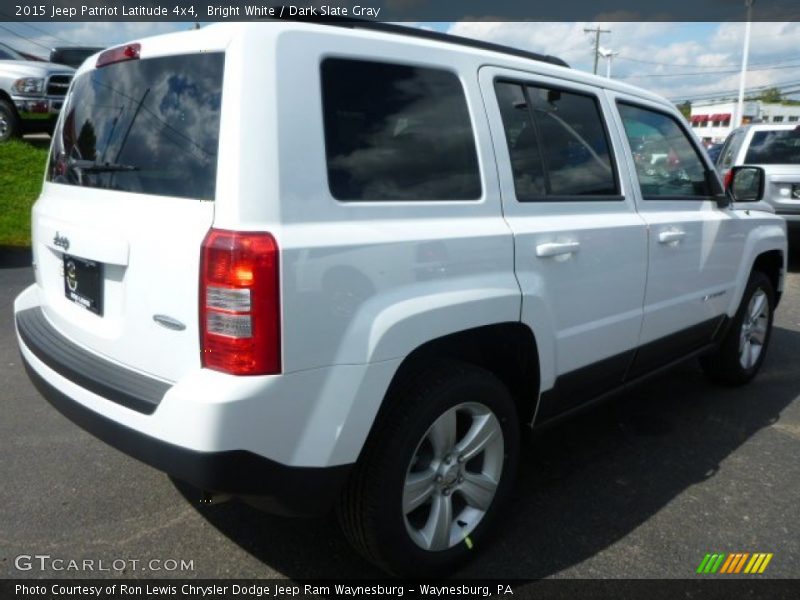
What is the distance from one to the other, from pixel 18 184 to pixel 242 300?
11.2 m

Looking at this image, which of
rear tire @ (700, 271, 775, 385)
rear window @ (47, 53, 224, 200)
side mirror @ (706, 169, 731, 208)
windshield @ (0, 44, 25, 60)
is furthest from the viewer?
windshield @ (0, 44, 25, 60)

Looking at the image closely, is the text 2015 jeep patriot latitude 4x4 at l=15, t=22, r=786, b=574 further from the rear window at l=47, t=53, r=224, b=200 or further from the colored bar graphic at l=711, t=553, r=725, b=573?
the colored bar graphic at l=711, t=553, r=725, b=573

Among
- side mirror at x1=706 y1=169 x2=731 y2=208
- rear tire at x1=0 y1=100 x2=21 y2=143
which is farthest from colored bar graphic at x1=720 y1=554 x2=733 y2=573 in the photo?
rear tire at x1=0 y1=100 x2=21 y2=143

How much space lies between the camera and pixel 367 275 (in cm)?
207

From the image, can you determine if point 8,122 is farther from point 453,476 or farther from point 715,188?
point 453,476

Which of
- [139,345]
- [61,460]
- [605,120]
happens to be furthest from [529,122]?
[61,460]

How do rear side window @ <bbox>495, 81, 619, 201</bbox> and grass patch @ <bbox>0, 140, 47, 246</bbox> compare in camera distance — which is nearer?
rear side window @ <bbox>495, 81, 619, 201</bbox>

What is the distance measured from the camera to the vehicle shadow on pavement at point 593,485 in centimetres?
268

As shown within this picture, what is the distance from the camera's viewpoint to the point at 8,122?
11039 mm

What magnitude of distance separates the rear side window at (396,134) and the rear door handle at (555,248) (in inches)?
14.2

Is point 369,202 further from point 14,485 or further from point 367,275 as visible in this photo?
point 14,485

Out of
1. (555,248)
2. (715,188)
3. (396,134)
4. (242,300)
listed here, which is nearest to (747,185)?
(715,188)

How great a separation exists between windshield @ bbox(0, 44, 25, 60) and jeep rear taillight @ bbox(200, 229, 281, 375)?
12.5 meters

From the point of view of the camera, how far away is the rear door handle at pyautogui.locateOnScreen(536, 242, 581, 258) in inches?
104
